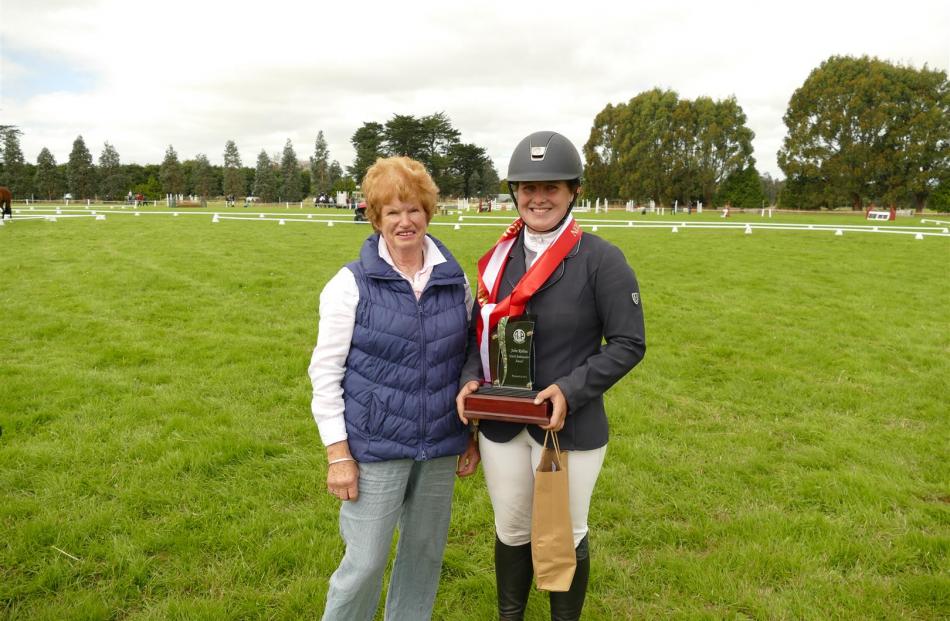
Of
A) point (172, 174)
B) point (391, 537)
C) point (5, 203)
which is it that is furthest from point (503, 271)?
point (172, 174)

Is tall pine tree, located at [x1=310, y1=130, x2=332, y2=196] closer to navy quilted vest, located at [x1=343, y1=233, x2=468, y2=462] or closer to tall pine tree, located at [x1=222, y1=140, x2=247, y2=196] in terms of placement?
tall pine tree, located at [x1=222, y1=140, x2=247, y2=196]

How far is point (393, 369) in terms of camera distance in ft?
7.23

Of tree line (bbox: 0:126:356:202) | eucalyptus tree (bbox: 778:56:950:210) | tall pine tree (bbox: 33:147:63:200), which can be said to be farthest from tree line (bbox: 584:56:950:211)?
tall pine tree (bbox: 33:147:63:200)

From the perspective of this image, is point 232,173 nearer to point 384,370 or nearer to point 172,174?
point 172,174

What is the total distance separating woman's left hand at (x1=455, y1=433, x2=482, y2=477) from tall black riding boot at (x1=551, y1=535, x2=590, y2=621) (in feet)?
1.70

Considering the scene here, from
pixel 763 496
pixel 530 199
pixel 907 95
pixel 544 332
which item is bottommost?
pixel 763 496

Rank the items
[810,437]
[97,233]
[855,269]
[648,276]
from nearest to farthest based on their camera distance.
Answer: [810,437] < [648,276] < [855,269] < [97,233]

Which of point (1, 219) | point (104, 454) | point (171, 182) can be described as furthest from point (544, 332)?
point (171, 182)

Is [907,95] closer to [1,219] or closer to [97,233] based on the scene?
[97,233]

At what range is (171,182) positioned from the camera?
7831cm

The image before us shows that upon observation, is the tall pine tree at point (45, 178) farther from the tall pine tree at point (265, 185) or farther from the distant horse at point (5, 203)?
the distant horse at point (5, 203)

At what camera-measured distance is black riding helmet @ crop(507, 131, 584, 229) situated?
7.27ft

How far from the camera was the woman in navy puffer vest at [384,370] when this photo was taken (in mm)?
2186

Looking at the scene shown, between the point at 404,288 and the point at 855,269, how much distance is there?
558 inches
